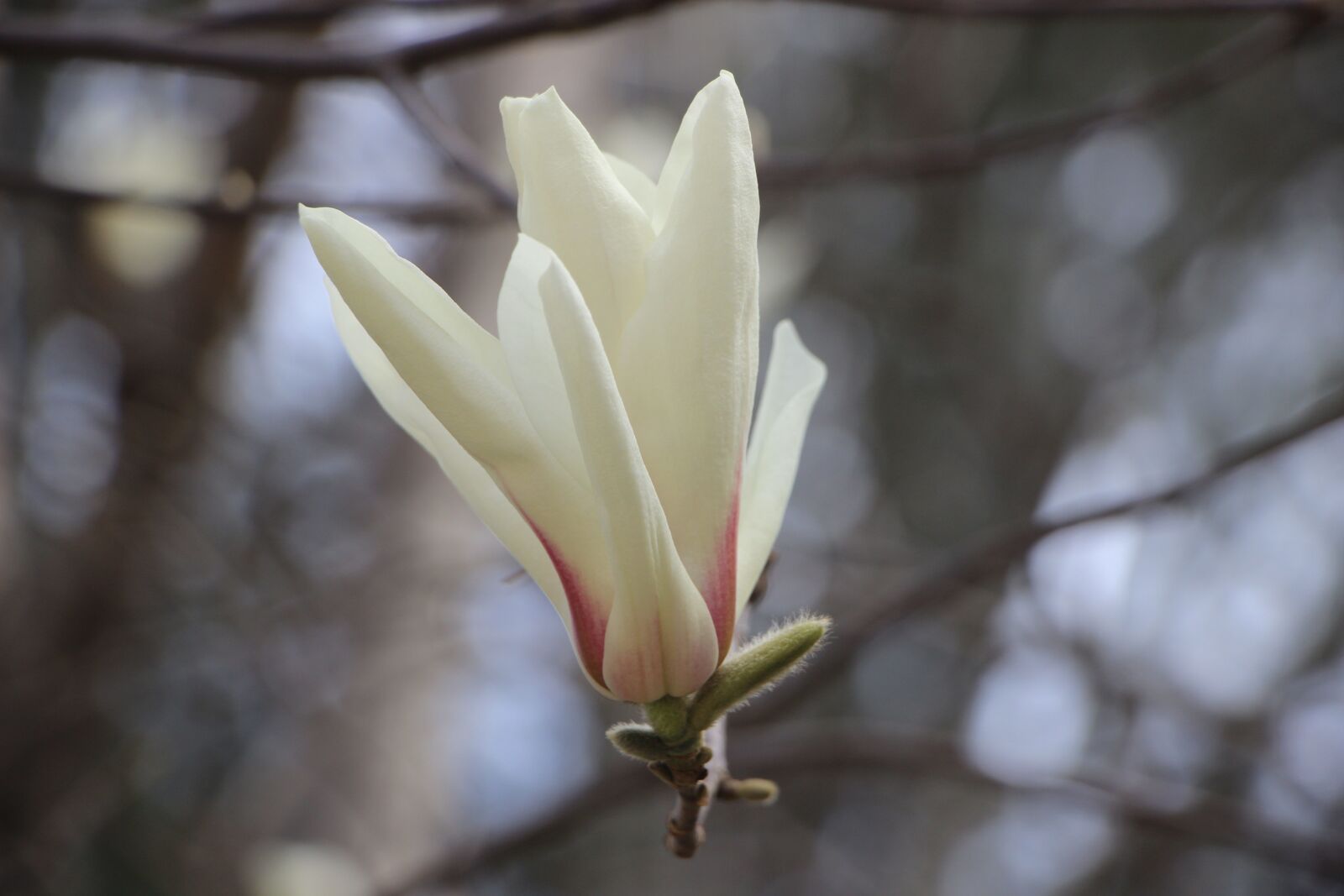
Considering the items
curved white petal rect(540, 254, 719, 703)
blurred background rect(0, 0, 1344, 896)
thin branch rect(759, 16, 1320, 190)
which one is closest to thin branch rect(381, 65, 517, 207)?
blurred background rect(0, 0, 1344, 896)

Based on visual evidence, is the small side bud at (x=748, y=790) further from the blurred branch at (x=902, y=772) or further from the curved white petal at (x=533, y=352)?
the blurred branch at (x=902, y=772)

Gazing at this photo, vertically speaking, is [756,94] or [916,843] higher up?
[756,94]

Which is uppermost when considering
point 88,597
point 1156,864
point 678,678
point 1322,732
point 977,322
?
point 678,678

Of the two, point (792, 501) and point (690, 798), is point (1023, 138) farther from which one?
point (792, 501)

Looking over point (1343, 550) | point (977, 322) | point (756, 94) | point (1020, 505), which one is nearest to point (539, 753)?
point (1020, 505)

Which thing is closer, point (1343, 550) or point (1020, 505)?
point (1343, 550)

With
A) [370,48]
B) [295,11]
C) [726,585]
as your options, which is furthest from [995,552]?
[295,11]

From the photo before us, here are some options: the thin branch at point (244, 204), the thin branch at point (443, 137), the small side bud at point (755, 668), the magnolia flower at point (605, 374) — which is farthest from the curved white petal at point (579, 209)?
the thin branch at point (244, 204)

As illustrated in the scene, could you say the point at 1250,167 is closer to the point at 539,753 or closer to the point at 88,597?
the point at 539,753
